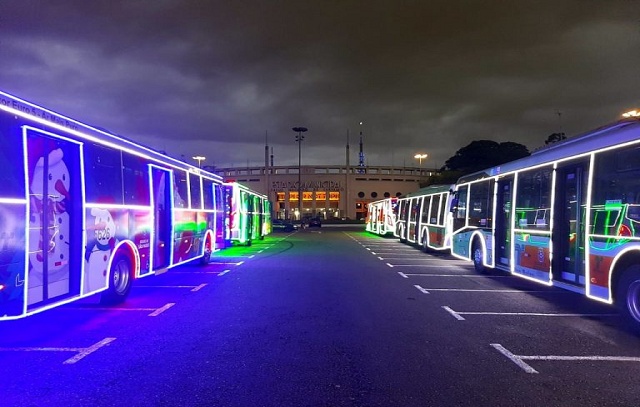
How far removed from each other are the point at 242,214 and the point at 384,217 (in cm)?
1887

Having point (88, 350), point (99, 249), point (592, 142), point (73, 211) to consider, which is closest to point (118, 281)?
point (99, 249)

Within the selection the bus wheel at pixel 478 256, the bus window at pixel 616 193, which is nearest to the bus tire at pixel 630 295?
the bus window at pixel 616 193

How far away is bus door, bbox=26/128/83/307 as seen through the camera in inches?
261

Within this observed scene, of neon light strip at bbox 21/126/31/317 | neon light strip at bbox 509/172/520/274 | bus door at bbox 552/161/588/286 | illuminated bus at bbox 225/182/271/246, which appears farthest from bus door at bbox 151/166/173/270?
bus door at bbox 552/161/588/286

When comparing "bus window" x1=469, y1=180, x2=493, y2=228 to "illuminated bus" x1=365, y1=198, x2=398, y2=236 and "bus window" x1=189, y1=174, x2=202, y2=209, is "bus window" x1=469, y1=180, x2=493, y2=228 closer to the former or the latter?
"bus window" x1=189, y1=174, x2=202, y2=209

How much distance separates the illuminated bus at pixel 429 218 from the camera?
65.4 feet

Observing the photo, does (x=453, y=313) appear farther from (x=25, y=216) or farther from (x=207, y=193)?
(x=207, y=193)

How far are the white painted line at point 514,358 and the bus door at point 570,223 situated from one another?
123 inches

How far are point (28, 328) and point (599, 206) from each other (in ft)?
30.0

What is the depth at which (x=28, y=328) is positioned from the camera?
7.68 meters

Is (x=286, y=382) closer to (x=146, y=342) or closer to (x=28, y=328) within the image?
(x=146, y=342)

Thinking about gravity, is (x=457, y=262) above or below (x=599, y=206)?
below

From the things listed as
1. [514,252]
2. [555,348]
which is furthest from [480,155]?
[555,348]

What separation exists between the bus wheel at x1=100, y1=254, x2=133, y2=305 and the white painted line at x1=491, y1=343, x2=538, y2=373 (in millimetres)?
6409
